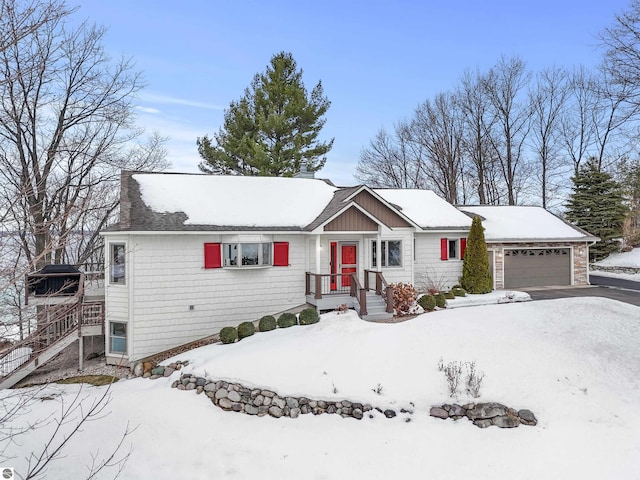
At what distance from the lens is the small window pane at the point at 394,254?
15.7 meters

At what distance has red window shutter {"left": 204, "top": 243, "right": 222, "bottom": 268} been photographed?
12.9 meters

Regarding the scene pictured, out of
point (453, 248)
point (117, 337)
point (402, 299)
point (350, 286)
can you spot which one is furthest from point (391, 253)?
point (117, 337)

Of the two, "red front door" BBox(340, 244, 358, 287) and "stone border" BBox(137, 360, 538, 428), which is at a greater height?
"red front door" BBox(340, 244, 358, 287)

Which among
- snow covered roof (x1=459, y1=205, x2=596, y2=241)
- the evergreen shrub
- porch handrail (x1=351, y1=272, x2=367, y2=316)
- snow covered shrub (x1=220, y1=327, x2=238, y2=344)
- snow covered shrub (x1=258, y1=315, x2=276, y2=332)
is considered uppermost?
snow covered roof (x1=459, y1=205, x2=596, y2=241)

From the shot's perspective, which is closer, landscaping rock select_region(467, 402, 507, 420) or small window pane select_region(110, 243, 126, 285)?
landscaping rock select_region(467, 402, 507, 420)

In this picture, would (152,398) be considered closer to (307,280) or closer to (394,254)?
(307,280)

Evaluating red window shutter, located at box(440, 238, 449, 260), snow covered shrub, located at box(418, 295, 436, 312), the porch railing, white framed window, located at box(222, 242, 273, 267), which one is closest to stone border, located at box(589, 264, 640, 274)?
red window shutter, located at box(440, 238, 449, 260)

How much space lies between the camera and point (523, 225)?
2005 cm

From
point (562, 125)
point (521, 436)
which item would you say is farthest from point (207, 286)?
point (562, 125)

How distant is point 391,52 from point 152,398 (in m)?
18.4

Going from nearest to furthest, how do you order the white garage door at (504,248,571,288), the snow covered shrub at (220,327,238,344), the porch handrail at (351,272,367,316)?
the snow covered shrub at (220,327,238,344) < the porch handrail at (351,272,367,316) < the white garage door at (504,248,571,288)

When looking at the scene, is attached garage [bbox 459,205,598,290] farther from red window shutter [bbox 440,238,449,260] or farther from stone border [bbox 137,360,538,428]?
stone border [bbox 137,360,538,428]

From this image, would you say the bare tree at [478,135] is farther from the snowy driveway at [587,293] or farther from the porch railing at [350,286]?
the porch railing at [350,286]

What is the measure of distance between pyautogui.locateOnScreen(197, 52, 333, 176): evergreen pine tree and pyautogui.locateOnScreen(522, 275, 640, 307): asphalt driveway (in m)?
15.5
